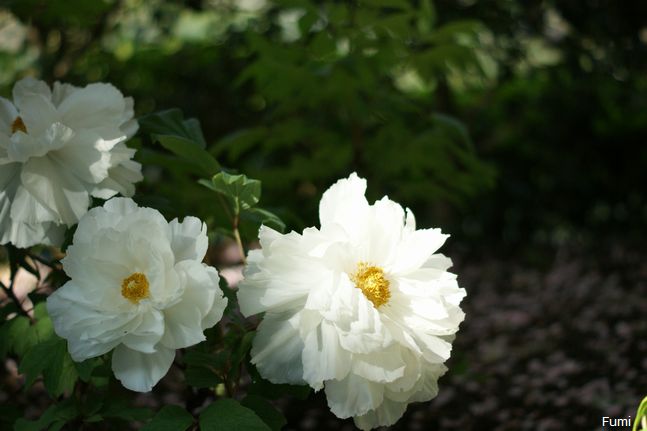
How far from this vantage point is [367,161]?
2.32 m

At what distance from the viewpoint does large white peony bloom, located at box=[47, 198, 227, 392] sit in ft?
2.96

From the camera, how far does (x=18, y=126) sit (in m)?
1.08

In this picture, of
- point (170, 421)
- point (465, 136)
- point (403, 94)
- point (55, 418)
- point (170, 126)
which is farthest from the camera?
point (403, 94)

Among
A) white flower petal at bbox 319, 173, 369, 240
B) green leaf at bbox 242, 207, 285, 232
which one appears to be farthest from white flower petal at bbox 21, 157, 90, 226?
white flower petal at bbox 319, 173, 369, 240

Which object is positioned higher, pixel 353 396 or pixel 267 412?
pixel 353 396

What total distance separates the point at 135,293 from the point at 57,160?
26 centimetres

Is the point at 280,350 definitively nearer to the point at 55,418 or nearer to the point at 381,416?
the point at 381,416

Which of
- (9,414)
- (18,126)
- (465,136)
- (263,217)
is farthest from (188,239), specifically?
(465,136)

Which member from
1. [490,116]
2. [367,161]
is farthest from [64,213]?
[490,116]

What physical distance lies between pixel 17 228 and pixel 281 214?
0.48 meters

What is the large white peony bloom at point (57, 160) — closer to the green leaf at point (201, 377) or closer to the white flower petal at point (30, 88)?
the white flower petal at point (30, 88)

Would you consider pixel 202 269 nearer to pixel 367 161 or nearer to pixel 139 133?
pixel 139 133

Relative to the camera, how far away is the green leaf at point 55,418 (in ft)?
3.65

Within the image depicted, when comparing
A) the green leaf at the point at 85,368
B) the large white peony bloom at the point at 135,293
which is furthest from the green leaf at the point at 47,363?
the large white peony bloom at the point at 135,293
